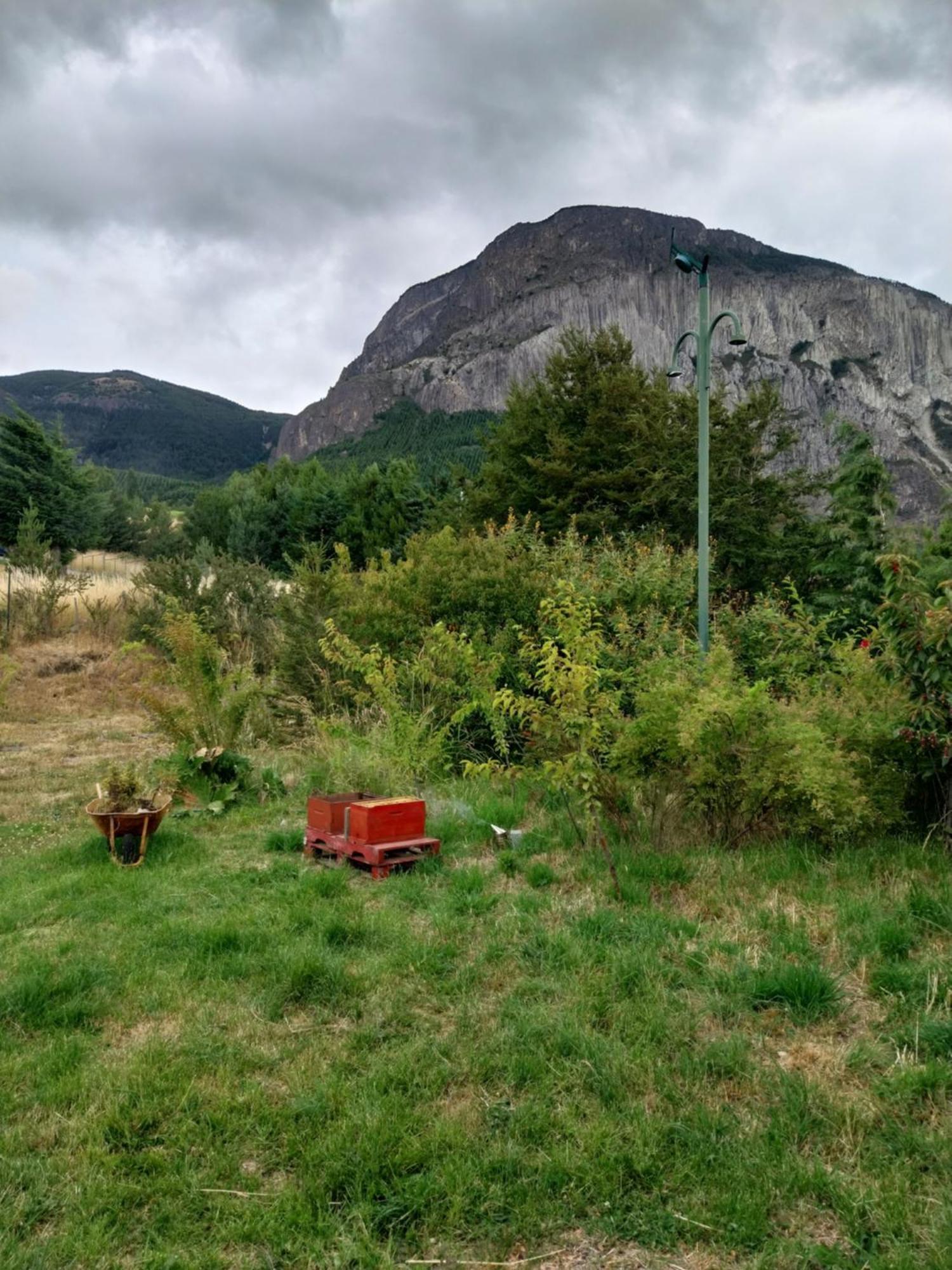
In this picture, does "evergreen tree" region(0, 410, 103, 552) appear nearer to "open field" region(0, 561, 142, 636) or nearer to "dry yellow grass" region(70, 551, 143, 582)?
"dry yellow grass" region(70, 551, 143, 582)

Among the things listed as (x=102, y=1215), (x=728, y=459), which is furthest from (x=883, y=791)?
(x=728, y=459)

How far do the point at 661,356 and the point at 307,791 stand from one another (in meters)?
147

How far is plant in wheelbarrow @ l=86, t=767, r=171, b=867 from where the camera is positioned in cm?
539

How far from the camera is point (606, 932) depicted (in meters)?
3.81

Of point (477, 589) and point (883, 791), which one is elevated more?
point (477, 589)

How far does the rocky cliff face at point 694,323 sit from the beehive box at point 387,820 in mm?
118754

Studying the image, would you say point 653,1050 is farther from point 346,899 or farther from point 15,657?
point 15,657

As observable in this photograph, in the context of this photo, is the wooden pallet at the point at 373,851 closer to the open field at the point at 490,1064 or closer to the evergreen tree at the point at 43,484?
the open field at the point at 490,1064

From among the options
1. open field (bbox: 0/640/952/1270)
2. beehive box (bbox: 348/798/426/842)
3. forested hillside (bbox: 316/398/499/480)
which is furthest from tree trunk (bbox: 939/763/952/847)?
forested hillside (bbox: 316/398/499/480)

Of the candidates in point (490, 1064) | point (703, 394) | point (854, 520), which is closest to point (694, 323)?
point (854, 520)

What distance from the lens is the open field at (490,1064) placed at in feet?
6.97

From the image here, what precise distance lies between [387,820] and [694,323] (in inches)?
5754

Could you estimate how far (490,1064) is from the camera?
2.84 meters

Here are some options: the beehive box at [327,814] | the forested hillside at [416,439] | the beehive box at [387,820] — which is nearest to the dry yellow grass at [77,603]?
the beehive box at [327,814]
